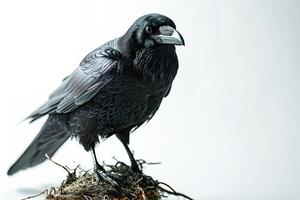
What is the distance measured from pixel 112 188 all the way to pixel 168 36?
84cm

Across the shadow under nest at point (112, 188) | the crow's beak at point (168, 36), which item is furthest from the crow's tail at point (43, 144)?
the crow's beak at point (168, 36)

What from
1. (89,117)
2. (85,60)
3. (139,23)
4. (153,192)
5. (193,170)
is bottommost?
(193,170)

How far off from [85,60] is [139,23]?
1.39 ft

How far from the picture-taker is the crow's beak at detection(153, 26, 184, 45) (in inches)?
116

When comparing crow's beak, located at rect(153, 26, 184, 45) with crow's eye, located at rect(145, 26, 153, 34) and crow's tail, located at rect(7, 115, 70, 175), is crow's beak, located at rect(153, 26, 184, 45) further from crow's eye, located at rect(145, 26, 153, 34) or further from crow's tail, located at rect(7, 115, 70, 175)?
crow's tail, located at rect(7, 115, 70, 175)

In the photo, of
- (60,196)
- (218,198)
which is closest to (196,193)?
(218,198)

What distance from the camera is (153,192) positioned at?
333 cm

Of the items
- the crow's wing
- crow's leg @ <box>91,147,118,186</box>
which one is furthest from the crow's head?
crow's leg @ <box>91,147,118,186</box>

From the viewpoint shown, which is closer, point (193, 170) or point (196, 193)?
point (196, 193)

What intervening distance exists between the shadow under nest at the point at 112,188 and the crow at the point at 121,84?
0.05 meters

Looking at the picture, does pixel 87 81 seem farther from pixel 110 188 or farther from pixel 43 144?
pixel 43 144

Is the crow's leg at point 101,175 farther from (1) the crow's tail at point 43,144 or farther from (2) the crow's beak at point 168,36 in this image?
(2) the crow's beak at point 168,36

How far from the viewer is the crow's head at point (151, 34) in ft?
9.75

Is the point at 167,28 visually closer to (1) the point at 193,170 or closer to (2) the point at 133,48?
(2) the point at 133,48
